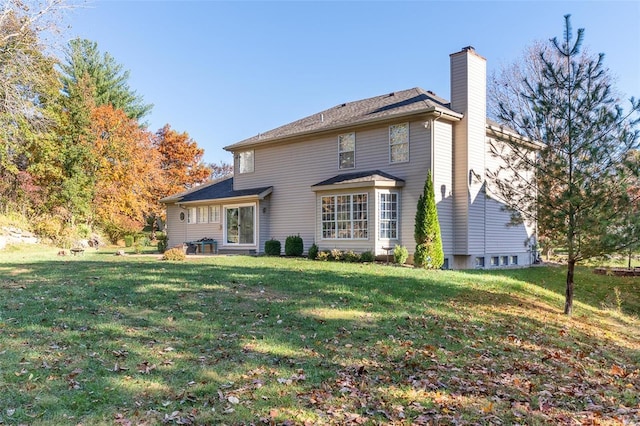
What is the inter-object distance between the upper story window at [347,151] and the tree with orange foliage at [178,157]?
72.3 feet

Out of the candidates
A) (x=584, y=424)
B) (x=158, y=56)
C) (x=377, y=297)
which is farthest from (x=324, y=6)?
(x=584, y=424)

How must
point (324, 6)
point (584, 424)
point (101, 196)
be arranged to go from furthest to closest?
1. point (101, 196)
2. point (324, 6)
3. point (584, 424)

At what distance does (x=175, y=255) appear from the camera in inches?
545

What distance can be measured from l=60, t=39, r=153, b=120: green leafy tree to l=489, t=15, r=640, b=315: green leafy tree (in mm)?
31198

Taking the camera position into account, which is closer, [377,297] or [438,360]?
[438,360]

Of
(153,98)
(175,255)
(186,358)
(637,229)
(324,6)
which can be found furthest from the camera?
(153,98)

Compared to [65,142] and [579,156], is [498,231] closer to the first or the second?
[579,156]

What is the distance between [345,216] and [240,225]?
6158 millimetres

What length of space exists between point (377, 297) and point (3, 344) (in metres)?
5.67

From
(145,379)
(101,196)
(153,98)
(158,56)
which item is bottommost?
(145,379)

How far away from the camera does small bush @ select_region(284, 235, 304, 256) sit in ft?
54.8

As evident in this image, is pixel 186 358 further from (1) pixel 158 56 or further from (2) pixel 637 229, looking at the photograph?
(1) pixel 158 56

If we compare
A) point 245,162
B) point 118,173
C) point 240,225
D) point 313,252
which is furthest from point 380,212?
point 118,173

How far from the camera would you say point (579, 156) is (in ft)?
27.7
